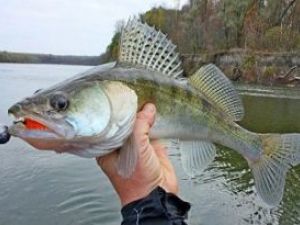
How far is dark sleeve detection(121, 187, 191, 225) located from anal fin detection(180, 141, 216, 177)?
0.66 m

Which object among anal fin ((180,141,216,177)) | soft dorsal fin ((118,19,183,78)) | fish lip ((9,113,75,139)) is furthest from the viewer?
anal fin ((180,141,216,177))

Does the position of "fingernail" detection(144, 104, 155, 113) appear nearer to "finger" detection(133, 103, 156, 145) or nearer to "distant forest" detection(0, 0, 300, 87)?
"finger" detection(133, 103, 156, 145)

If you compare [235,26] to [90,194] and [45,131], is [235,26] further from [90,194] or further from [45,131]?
[45,131]

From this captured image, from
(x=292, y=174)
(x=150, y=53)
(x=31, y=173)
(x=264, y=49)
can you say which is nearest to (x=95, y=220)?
(x=31, y=173)

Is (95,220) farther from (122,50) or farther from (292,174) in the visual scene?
(122,50)

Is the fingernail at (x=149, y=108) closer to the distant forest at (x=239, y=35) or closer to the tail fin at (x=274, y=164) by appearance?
the tail fin at (x=274, y=164)

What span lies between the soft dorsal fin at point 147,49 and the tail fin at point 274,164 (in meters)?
0.87

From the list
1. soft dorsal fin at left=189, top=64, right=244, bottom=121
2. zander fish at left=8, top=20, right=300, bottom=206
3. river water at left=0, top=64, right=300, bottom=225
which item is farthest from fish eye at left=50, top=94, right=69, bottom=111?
river water at left=0, top=64, right=300, bottom=225

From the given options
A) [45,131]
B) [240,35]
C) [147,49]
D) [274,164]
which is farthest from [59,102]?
[240,35]

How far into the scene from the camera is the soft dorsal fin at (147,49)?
2834 millimetres

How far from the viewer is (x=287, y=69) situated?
46.1 meters

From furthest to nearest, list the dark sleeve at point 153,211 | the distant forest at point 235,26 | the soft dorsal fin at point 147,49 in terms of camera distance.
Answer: the distant forest at point 235,26 < the soft dorsal fin at point 147,49 < the dark sleeve at point 153,211

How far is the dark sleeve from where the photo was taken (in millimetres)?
2537

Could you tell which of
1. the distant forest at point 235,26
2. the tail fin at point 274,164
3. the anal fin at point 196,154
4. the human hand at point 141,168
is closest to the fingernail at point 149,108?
the human hand at point 141,168
